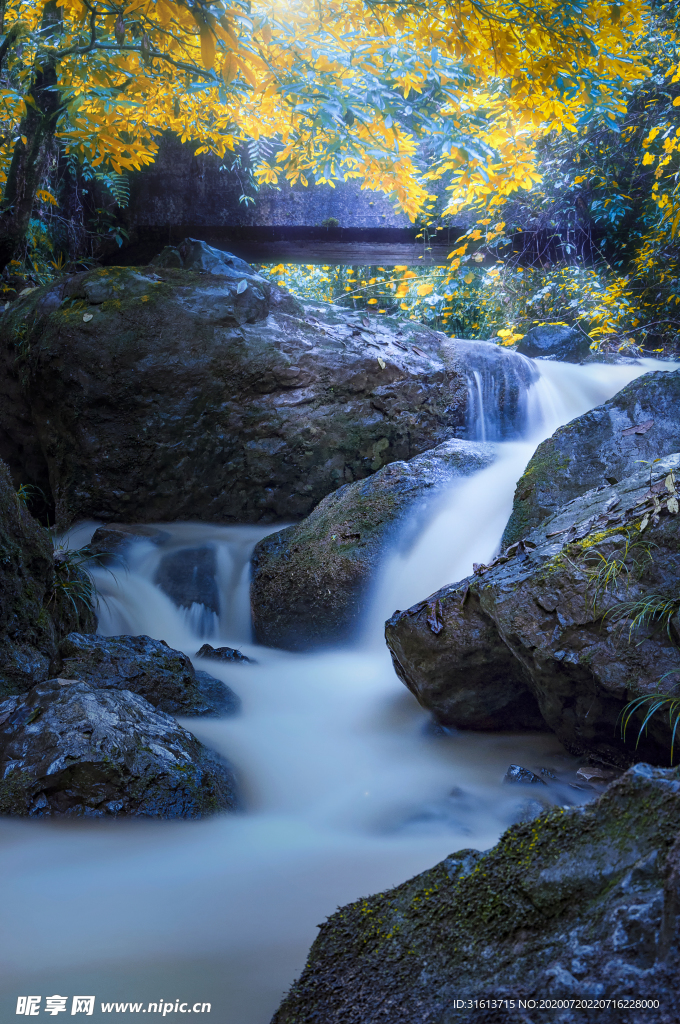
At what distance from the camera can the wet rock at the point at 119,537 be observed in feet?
16.8

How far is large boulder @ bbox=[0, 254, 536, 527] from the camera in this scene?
5.87m

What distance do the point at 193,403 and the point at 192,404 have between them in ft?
0.04

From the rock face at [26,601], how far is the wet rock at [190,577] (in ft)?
3.98

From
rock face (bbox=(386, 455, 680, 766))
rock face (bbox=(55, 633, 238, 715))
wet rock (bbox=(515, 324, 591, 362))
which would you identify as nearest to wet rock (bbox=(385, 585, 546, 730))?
rock face (bbox=(386, 455, 680, 766))

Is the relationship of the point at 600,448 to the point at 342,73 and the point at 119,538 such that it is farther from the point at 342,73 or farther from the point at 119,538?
the point at 119,538

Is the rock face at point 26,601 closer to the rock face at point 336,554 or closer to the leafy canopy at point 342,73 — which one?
the rock face at point 336,554

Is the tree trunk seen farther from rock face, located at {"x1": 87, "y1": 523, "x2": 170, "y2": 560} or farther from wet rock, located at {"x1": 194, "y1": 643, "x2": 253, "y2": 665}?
wet rock, located at {"x1": 194, "y1": 643, "x2": 253, "y2": 665}

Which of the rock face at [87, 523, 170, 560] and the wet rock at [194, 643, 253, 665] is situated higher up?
the rock face at [87, 523, 170, 560]

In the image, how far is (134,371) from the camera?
5.84 meters

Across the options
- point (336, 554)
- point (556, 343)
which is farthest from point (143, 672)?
point (556, 343)

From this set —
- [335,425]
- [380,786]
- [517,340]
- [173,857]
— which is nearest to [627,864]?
[173,857]

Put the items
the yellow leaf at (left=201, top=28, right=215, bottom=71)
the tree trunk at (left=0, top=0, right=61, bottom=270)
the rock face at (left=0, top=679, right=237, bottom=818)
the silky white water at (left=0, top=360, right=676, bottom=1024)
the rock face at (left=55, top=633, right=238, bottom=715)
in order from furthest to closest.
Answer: the tree trunk at (left=0, top=0, right=61, bottom=270)
the rock face at (left=55, top=633, right=238, bottom=715)
the rock face at (left=0, top=679, right=237, bottom=818)
the yellow leaf at (left=201, top=28, right=215, bottom=71)
the silky white water at (left=0, top=360, right=676, bottom=1024)

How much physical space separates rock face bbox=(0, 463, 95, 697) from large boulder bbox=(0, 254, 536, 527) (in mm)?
2353

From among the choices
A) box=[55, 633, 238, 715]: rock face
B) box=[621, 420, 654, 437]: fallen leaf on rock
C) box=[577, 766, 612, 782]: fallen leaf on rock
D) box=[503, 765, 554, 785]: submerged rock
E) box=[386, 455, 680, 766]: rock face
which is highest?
box=[621, 420, 654, 437]: fallen leaf on rock
